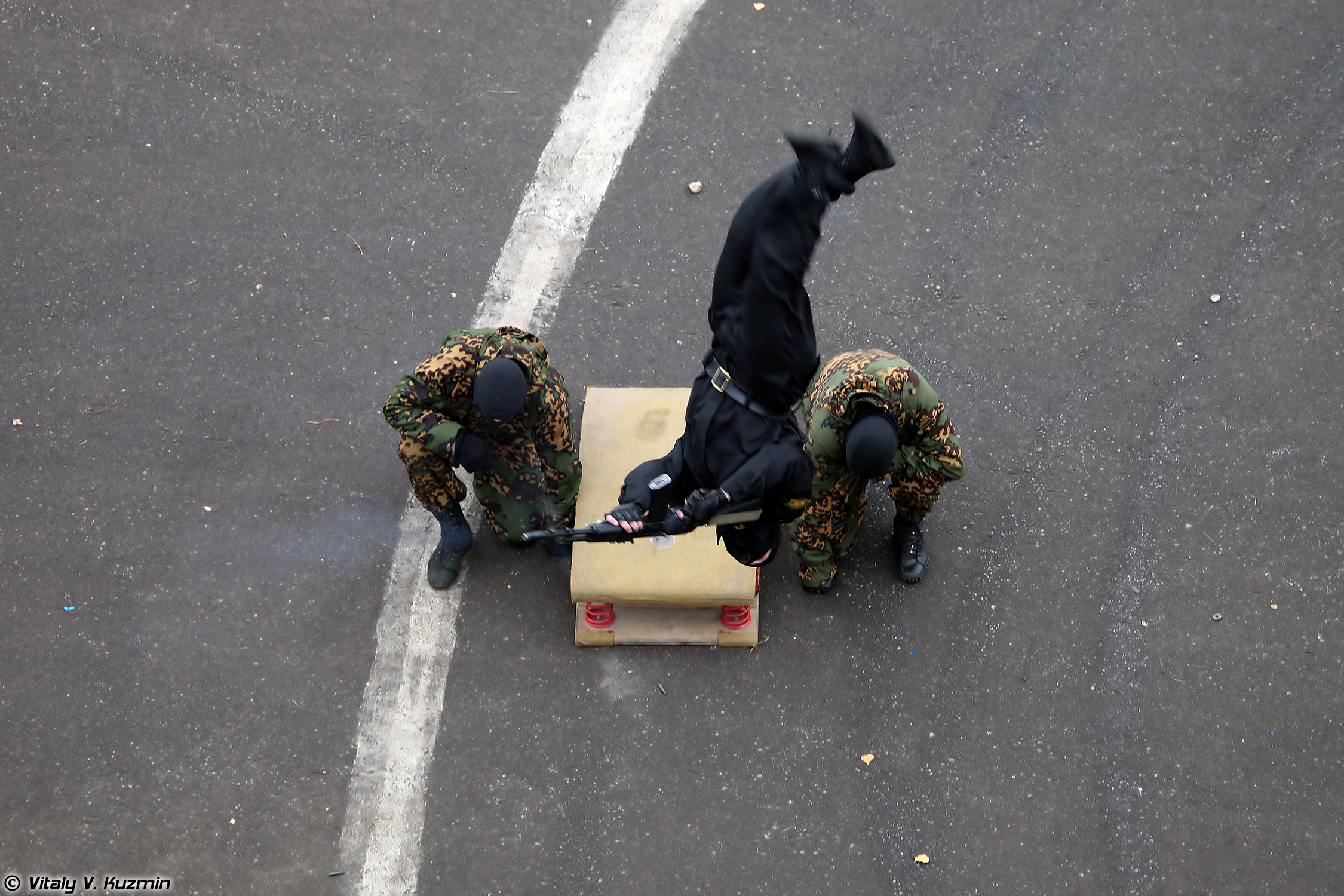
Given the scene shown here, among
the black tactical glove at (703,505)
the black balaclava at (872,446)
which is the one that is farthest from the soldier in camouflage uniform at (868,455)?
the black tactical glove at (703,505)

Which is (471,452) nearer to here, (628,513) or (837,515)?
(628,513)

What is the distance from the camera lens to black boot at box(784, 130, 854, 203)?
3068 mm

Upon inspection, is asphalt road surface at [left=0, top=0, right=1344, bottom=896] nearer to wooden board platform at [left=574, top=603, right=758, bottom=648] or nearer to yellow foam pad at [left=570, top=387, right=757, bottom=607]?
wooden board platform at [left=574, top=603, right=758, bottom=648]

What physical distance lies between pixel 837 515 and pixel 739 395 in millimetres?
1042

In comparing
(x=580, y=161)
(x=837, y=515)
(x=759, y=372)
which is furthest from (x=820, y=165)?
(x=580, y=161)

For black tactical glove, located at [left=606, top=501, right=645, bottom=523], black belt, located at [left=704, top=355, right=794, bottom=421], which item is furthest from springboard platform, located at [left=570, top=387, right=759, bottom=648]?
black belt, located at [left=704, top=355, right=794, bottom=421]

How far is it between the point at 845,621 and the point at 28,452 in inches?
171

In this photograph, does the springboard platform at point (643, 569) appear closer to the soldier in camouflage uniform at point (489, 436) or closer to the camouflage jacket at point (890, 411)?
the soldier in camouflage uniform at point (489, 436)

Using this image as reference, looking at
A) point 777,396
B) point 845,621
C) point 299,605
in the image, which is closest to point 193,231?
point 299,605

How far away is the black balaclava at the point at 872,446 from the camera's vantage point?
3.94 meters

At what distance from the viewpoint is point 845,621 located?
15.9 feet

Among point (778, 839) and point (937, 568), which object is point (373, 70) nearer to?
point (937, 568)

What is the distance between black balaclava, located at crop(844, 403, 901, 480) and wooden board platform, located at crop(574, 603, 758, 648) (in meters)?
1.12

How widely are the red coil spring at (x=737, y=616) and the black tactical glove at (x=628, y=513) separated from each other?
3.22 ft
